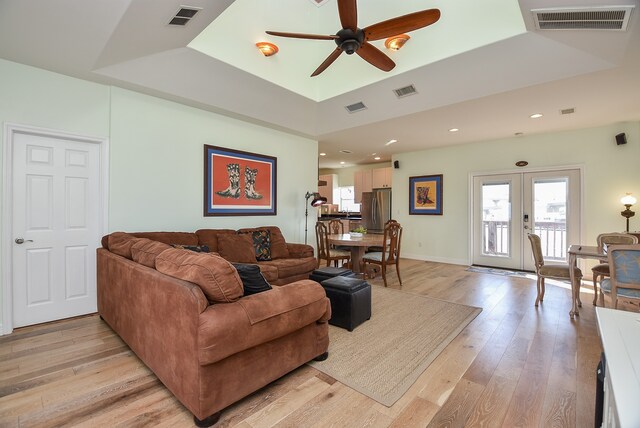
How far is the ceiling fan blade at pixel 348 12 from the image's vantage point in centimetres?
218

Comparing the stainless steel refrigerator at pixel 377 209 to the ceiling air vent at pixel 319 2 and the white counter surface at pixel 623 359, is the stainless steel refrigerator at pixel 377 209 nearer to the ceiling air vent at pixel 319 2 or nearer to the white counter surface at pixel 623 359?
the ceiling air vent at pixel 319 2

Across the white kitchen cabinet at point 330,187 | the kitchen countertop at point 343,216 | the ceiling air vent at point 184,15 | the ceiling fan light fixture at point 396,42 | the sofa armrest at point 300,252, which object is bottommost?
the sofa armrest at point 300,252

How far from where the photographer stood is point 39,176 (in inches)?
120

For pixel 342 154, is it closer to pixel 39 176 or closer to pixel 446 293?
pixel 446 293

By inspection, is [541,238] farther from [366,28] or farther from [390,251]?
[366,28]

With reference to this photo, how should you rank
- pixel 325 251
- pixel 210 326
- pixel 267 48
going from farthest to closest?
pixel 325 251 < pixel 267 48 < pixel 210 326

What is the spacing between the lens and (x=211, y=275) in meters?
1.64

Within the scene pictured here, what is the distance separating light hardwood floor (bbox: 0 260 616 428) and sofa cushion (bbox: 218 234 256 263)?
1.45 metres

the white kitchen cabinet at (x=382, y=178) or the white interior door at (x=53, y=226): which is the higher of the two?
the white kitchen cabinet at (x=382, y=178)

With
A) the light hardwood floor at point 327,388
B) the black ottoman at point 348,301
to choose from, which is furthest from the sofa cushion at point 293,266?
the light hardwood floor at point 327,388

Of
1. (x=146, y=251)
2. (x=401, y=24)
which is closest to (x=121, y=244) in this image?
(x=146, y=251)

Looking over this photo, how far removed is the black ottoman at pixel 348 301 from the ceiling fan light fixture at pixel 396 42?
2.92m

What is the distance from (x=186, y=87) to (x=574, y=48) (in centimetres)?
435

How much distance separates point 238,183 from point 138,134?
1.50 m
